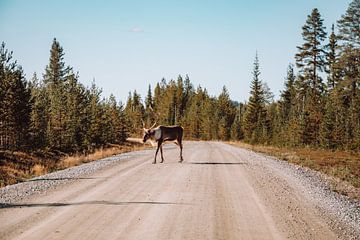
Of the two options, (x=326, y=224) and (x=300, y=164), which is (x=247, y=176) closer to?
(x=326, y=224)

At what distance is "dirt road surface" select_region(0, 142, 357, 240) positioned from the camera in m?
7.17

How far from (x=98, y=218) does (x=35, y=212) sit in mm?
1652

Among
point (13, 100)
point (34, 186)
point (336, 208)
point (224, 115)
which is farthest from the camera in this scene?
point (224, 115)

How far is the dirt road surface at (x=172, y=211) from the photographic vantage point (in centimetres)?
717

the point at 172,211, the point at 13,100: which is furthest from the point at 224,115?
the point at 172,211

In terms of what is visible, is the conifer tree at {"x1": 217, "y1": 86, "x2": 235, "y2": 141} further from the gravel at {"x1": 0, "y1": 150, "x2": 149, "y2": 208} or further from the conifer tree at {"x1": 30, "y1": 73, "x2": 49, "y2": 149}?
the gravel at {"x1": 0, "y1": 150, "x2": 149, "y2": 208}

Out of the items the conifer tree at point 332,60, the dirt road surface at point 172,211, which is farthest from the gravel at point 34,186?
the conifer tree at point 332,60

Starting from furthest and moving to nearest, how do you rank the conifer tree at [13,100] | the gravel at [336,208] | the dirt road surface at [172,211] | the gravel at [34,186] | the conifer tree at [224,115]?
1. the conifer tree at [224,115]
2. the conifer tree at [13,100]
3. the gravel at [34,186]
4. the gravel at [336,208]
5. the dirt road surface at [172,211]

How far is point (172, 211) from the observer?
8734 millimetres

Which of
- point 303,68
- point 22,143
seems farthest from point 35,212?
point 303,68

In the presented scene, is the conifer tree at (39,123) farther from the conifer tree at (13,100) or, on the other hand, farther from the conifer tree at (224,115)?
the conifer tree at (224,115)

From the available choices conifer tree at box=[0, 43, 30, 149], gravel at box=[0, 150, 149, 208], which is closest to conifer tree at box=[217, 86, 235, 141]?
conifer tree at box=[0, 43, 30, 149]

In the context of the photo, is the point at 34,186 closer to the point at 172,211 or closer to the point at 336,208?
the point at 172,211

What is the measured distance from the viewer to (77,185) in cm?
1210
